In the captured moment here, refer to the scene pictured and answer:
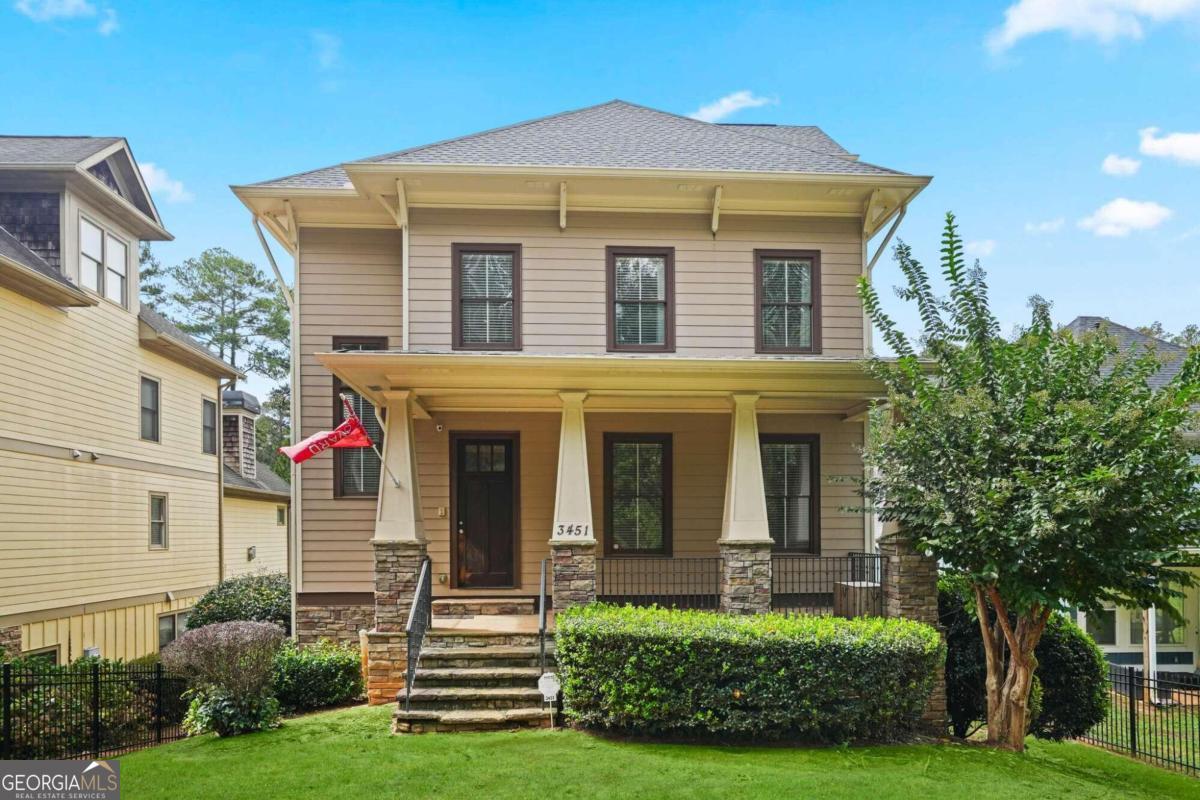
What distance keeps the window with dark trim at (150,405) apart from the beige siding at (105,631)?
10.7 feet

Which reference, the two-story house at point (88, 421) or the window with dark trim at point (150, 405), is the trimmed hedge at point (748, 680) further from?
the window with dark trim at point (150, 405)

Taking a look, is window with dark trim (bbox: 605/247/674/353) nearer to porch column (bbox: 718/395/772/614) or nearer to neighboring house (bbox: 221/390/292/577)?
porch column (bbox: 718/395/772/614)

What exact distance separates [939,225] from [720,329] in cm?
360

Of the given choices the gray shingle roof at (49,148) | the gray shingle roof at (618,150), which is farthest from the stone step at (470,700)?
the gray shingle roof at (49,148)

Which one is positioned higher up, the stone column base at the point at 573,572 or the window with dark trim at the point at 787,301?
the window with dark trim at the point at 787,301

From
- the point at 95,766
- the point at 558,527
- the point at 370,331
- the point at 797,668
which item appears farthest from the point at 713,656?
the point at 370,331

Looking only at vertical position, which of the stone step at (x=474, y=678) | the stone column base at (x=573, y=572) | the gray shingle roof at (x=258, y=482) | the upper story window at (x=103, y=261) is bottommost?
the stone step at (x=474, y=678)

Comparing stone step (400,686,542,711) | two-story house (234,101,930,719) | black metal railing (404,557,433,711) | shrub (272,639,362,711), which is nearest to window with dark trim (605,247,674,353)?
two-story house (234,101,930,719)

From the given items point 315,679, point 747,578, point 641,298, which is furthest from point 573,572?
point 641,298

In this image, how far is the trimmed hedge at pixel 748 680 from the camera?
7605mm

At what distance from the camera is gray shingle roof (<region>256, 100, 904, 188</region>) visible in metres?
10.9

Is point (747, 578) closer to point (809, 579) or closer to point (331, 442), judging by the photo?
point (809, 579)

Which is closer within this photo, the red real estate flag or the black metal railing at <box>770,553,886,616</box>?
the red real estate flag

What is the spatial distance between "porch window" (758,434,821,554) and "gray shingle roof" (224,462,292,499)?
11216 mm
